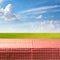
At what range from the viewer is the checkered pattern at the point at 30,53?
2020 millimetres

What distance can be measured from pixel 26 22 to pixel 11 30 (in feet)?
0.87

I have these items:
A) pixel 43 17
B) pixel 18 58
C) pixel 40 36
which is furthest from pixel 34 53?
pixel 43 17

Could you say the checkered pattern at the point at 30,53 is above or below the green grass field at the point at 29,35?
below

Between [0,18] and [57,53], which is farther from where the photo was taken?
[0,18]

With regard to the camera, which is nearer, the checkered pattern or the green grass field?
the checkered pattern

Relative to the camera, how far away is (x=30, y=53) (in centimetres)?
202

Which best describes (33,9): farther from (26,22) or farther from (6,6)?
(6,6)

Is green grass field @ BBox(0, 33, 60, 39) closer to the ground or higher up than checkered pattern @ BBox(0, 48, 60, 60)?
higher up

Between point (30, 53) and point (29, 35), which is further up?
point (29, 35)

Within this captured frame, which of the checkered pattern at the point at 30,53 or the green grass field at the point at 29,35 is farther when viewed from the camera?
the green grass field at the point at 29,35

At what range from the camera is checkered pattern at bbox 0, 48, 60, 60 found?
2020 millimetres

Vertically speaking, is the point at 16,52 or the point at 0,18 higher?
the point at 0,18

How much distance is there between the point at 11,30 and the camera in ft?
9.61

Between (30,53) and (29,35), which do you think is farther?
(29,35)
